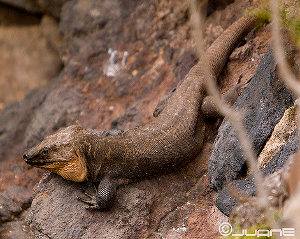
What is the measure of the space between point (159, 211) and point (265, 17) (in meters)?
2.73

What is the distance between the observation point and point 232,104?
25.2ft

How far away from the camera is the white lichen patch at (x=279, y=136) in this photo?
20.7ft

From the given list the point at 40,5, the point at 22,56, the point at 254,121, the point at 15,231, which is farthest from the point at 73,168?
the point at 22,56

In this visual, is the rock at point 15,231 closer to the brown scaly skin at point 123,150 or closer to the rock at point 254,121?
the brown scaly skin at point 123,150

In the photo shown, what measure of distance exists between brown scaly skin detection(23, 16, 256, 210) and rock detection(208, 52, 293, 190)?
69 cm

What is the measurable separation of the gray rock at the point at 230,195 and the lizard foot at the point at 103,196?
136 centimetres

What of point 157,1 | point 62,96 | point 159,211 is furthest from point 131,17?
point 159,211

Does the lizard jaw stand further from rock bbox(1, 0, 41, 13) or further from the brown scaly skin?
rock bbox(1, 0, 41, 13)

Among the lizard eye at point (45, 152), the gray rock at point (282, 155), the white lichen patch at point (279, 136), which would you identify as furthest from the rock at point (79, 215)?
the gray rock at point (282, 155)

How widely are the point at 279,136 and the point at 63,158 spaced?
266cm

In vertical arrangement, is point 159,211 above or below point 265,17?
below

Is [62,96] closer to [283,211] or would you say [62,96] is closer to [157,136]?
[157,136]

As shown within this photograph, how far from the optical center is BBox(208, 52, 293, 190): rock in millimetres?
6613

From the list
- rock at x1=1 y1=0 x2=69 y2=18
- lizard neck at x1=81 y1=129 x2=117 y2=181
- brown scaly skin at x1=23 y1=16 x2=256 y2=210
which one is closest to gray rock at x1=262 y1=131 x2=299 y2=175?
brown scaly skin at x1=23 y1=16 x2=256 y2=210
